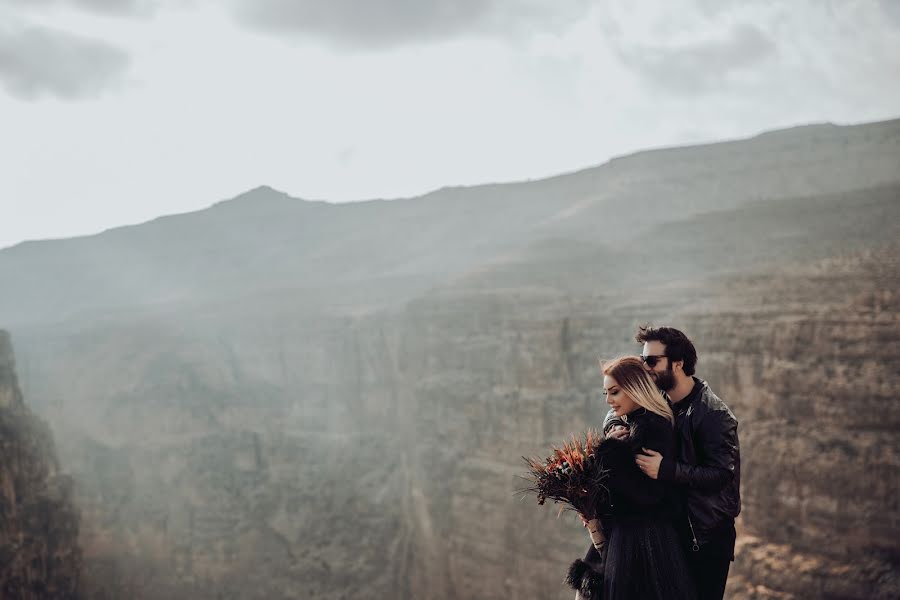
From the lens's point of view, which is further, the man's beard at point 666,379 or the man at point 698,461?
the man's beard at point 666,379

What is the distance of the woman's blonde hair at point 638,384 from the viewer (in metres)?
4.45

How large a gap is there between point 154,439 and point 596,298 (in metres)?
17.9

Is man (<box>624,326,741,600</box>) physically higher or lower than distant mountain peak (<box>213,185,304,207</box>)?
lower

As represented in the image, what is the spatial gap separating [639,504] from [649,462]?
0.28 m

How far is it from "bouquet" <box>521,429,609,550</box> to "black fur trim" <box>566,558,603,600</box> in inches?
13.7

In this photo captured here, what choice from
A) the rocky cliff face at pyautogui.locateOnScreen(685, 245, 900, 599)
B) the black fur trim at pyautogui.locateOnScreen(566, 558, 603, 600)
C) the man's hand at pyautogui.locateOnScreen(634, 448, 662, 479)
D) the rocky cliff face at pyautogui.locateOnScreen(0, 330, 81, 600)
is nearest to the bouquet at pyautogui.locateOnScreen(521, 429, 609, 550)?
the man's hand at pyautogui.locateOnScreen(634, 448, 662, 479)

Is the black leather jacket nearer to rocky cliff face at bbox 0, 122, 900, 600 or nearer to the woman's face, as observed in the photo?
the woman's face

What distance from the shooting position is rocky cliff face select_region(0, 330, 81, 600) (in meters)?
16.8

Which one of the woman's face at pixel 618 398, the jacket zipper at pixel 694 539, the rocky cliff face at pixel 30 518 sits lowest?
the rocky cliff face at pixel 30 518

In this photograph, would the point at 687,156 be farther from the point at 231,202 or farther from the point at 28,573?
the point at 231,202

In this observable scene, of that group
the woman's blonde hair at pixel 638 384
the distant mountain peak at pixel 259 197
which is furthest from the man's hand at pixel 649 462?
the distant mountain peak at pixel 259 197

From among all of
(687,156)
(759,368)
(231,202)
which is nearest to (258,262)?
(231,202)

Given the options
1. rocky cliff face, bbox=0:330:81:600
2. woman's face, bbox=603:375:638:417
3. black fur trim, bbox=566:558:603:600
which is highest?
woman's face, bbox=603:375:638:417

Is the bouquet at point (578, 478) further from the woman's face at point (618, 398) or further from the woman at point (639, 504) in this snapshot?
the woman's face at point (618, 398)
